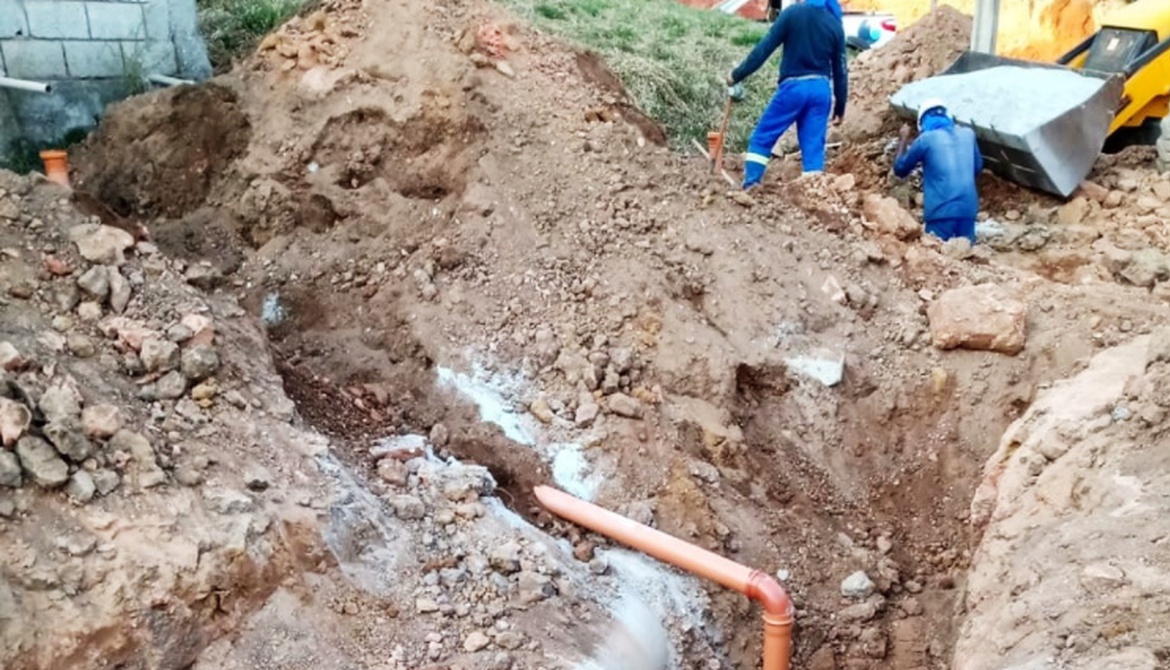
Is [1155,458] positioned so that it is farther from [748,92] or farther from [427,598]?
[748,92]

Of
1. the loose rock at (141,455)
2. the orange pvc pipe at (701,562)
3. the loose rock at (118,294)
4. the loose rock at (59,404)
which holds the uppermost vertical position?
the loose rock at (59,404)

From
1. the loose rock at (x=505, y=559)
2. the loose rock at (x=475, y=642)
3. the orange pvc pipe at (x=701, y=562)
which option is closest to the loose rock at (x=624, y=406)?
the orange pvc pipe at (x=701, y=562)

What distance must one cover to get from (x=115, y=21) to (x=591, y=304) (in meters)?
3.17

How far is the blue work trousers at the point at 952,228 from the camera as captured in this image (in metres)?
6.70

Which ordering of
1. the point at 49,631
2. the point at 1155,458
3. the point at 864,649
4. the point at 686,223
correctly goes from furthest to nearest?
the point at 686,223, the point at 864,649, the point at 1155,458, the point at 49,631

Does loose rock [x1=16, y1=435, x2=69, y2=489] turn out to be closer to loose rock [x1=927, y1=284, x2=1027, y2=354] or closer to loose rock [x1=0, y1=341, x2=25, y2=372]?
loose rock [x1=0, y1=341, x2=25, y2=372]

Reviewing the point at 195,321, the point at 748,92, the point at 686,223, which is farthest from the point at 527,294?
the point at 748,92

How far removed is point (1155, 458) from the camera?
3.47 metres

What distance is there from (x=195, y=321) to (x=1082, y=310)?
13.4 feet

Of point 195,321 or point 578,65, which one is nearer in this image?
point 195,321

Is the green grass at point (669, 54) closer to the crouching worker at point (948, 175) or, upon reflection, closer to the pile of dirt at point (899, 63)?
the pile of dirt at point (899, 63)

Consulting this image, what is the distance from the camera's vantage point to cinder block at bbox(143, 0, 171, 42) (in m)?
5.83

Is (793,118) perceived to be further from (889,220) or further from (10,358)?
(10,358)

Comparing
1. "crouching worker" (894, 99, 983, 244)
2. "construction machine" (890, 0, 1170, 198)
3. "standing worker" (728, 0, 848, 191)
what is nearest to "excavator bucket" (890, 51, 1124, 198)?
"construction machine" (890, 0, 1170, 198)
